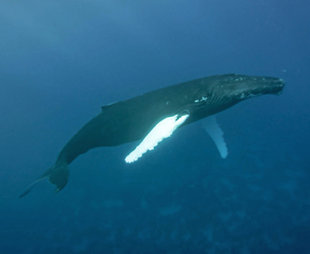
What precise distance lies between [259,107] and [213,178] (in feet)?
36.8

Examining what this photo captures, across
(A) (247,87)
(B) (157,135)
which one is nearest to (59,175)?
(B) (157,135)

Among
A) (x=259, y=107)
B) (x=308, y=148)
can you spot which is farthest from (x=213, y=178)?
(x=259, y=107)

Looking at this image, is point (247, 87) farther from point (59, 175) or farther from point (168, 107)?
point (59, 175)

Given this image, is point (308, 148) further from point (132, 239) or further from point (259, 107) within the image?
point (132, 239)

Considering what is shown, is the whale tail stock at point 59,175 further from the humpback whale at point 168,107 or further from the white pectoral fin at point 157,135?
the white pectoral fin at point 157,135

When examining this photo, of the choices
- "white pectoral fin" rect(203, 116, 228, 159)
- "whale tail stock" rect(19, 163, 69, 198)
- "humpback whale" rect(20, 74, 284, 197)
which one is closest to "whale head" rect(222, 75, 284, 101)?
"humpback whale" rect(20, 74, 284, 197)

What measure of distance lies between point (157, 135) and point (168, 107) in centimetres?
98

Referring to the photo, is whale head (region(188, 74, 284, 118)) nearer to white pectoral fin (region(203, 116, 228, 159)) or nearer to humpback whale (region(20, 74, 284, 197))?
humpback whale (region(20, 74, 284, 197))

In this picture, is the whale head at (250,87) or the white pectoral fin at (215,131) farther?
the white pectoral fin at (215,131)

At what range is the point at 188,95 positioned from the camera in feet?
23.0

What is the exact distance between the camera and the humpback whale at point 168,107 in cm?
667

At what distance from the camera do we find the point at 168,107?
7.04m

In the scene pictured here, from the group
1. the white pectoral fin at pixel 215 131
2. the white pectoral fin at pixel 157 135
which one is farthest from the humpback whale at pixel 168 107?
the white pectoral fin at pixel 215 131

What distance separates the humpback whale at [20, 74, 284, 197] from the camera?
6.67 m
